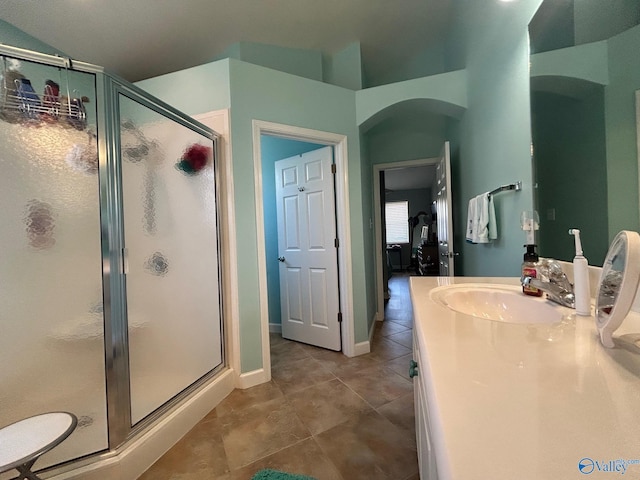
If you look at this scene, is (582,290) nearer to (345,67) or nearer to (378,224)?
(378,224)

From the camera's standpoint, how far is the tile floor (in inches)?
48.6

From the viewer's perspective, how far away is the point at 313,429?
4.88 feet

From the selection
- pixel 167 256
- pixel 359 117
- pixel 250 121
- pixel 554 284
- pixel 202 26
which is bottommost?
pixel 554 284

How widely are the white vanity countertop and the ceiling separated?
2.81 meters

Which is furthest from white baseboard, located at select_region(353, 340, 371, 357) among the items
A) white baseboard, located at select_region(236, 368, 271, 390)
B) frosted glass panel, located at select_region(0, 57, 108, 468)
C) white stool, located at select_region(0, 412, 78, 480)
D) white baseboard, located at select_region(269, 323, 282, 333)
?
white stool, located at select_region(0, 412, 78, 480)

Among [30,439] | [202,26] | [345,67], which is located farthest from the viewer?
[345,67]

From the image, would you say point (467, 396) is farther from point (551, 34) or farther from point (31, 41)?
point (31, 41)

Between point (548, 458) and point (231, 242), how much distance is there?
1.90 meters

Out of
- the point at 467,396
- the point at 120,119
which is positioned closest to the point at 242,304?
the point at 120,119

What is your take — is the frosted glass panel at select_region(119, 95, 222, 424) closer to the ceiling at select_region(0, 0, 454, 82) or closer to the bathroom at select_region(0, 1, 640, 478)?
the bathroom at select_region(0, 1, 640, 478)

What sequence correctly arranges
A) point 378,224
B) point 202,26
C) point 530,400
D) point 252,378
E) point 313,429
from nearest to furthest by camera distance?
point 530,400 < point 313,429 < point 252,378 < point 202,26 < point 378,224

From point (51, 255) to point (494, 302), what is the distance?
6.43 ft

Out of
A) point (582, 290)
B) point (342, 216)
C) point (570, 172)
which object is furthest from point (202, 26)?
point (582, 290)

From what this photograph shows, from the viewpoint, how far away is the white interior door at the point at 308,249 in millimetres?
2443
